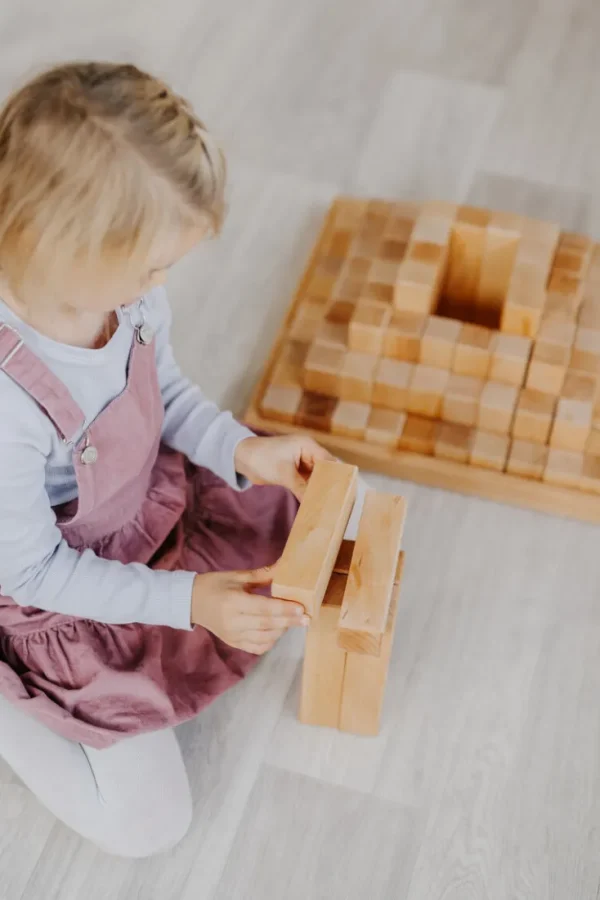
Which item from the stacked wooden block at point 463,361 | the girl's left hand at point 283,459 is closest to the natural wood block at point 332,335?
the stacked wooden block at point 463,361

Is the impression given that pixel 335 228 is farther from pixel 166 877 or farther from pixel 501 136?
pixel 166 877

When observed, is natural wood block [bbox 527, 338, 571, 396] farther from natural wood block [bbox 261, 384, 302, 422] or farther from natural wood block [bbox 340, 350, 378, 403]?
natural wood block [bbox 261, 384, 302, 422]

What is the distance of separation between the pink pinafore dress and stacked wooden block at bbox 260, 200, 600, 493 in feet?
1.02

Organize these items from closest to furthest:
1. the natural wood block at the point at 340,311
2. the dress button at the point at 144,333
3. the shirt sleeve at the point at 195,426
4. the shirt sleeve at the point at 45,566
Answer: the shirt sleeve at the point at 45,566, the dress button at the point at 144,333, the shirt sleeve at the point at 195,426, the natural wood block at the point at 340,311

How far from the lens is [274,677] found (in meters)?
1.10

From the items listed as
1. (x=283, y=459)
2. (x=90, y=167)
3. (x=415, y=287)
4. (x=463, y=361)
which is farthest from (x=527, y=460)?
(x=90, y=167)

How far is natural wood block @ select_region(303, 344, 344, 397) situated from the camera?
1290 millimetres

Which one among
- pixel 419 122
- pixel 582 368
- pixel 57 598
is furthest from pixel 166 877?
pixel 419 122

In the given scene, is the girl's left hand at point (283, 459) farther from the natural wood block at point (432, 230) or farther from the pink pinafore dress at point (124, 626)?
the natural wood block at point (432, 230)

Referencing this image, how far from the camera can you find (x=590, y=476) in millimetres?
1229

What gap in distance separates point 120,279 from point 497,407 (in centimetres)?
67

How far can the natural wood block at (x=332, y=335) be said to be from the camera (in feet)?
4.31

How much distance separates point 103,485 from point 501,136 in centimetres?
121

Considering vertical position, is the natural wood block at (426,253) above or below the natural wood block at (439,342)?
above
